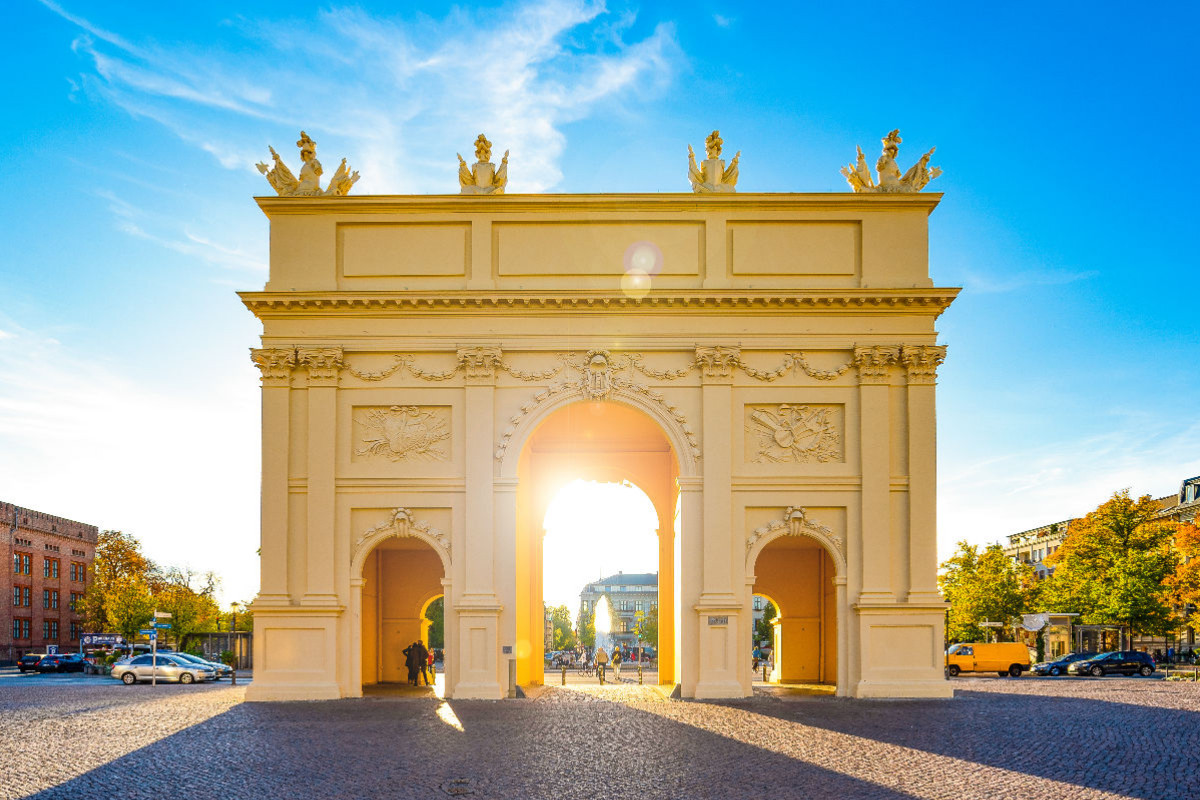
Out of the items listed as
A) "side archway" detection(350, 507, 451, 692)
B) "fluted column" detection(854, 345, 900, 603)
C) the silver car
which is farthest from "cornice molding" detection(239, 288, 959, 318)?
the silver car

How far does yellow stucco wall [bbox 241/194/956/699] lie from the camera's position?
2717 cm

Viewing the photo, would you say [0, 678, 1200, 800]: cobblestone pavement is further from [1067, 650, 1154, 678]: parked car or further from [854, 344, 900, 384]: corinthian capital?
[1067, 650, 1154, 678]: parked car

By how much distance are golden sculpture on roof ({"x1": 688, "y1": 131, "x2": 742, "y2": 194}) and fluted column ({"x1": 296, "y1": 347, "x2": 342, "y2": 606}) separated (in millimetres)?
10728

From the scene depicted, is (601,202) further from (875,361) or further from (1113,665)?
(1113,665)

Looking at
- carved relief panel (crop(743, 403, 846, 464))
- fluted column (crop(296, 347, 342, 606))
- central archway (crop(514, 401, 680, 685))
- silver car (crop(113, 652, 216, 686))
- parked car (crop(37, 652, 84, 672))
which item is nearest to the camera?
fluted column (crop(296, 347, 342, 606))

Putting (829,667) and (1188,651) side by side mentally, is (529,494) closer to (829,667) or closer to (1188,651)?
(829,667)

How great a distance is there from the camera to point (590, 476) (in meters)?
36.3

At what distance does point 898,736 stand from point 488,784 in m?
8.31

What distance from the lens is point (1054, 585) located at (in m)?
70.4

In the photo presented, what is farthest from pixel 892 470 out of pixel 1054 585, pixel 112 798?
pixel 1054 585

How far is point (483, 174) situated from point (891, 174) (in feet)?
36.4

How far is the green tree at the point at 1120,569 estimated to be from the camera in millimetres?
61688

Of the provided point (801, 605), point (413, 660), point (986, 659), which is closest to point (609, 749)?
point (413, 660)

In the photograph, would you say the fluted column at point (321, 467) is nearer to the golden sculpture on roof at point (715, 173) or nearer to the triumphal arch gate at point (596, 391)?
the triumphal arch gate at point (596, 391)
